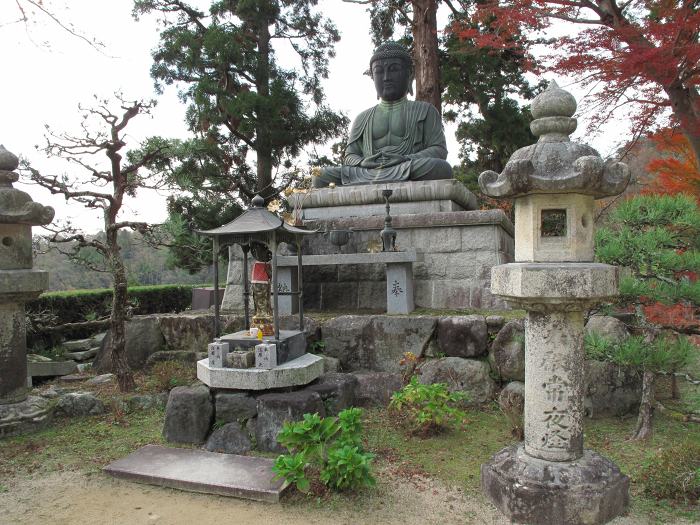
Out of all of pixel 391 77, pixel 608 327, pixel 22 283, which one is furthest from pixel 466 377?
pixel 391 77

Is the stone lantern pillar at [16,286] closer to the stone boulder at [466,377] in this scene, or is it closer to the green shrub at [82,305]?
the green shrub at [82,305]

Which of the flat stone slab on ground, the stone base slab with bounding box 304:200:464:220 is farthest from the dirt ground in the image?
the stone base slab with bounding box 304:200:464:220

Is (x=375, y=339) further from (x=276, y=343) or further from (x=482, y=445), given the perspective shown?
(x=482, y=445)

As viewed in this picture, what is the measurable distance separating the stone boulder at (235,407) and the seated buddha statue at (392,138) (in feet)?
12.7

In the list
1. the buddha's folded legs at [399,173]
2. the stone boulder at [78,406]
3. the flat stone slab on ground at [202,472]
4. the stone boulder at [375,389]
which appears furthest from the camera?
the buddha's folded legs at [399,173]

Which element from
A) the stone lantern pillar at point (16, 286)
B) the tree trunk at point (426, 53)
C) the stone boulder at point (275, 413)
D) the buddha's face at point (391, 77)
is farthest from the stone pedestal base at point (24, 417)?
the tree trunk at point (426, 53)

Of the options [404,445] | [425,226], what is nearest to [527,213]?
[404,445]

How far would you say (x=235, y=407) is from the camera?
4168 millimetres

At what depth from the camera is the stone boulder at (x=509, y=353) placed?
15.6 feet

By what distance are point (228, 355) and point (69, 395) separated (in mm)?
2182

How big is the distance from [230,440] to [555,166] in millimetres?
3335

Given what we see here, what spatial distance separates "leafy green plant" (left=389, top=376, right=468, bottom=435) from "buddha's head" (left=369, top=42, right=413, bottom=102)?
5769mm

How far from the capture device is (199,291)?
36.1ft

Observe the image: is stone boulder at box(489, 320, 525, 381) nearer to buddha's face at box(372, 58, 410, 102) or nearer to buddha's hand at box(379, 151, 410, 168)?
buddha's hand at box(379, 151, 410, 168)
